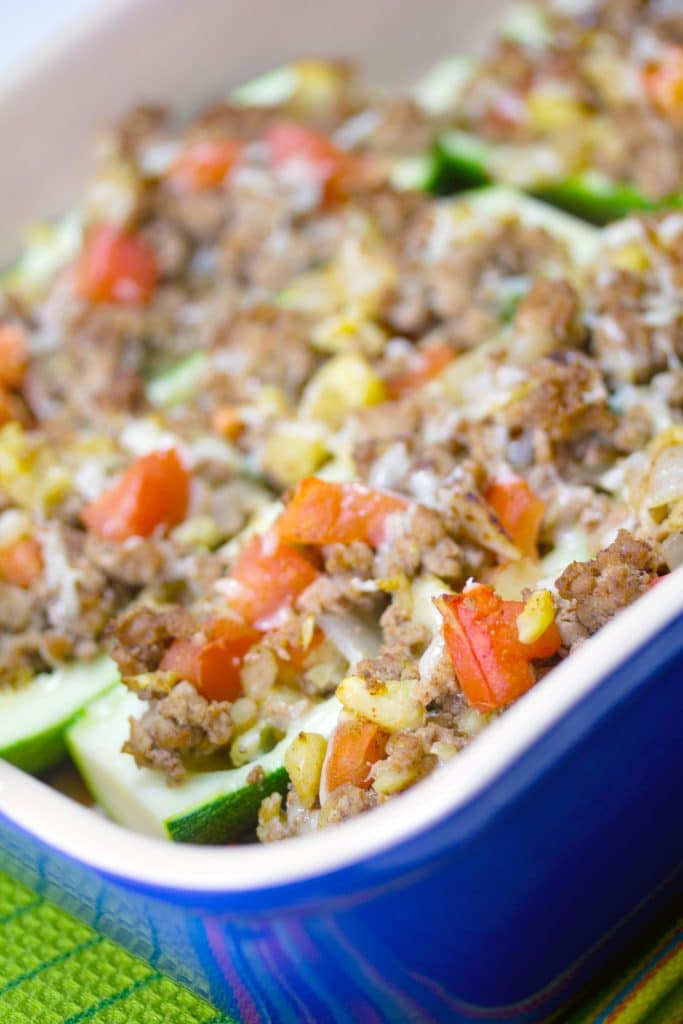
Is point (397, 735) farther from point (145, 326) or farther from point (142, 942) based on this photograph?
point (145, 326)

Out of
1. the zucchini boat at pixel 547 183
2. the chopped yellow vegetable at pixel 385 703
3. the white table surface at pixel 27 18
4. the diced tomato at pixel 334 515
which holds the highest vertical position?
the white table surface at pixel 27 18

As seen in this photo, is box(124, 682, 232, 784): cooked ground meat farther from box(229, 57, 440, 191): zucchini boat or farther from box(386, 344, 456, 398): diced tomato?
box(229, 57, 440, 191): zucchini boat

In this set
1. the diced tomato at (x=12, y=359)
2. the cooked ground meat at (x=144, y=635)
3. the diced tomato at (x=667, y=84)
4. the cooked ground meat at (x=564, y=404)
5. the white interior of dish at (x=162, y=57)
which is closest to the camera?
the cooked ground meat at (x=144, y=635)

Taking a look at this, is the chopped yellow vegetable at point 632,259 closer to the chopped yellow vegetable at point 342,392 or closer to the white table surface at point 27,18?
the chopped yellow vegetable at point 342,392

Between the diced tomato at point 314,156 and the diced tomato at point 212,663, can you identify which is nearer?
the diced tomato at point 212,663

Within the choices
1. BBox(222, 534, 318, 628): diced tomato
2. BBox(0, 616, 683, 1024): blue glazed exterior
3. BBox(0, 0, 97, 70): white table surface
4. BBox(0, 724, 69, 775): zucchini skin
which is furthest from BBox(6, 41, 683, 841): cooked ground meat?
BBox(0, 0, 97, 70): white table surface

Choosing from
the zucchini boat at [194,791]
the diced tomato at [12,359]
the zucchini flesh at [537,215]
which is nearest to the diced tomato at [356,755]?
the zucchini boat at [194,791]

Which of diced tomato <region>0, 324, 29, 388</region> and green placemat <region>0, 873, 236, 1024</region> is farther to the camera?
diced tomato <region>0, 324, 29, 388</region>
